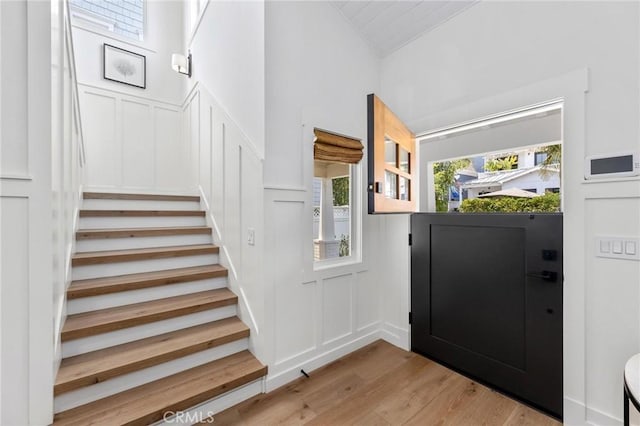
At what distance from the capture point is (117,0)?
3.95 metres

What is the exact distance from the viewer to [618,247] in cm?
154

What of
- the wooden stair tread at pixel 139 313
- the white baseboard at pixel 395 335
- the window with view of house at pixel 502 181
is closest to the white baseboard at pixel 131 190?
the wooden stair tread at pixel 139 313

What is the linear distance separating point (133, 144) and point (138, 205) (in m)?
1.43

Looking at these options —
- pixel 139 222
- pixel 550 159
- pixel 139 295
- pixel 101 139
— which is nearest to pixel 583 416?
pixel 550 159

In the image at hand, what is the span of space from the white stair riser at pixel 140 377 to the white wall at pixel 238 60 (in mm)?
1480

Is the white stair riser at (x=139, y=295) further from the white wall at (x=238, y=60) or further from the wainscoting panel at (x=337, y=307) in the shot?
the white wall at (x=238, y=60)

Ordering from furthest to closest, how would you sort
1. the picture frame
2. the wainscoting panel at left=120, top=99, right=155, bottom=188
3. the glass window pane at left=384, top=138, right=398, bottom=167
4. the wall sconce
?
the wainscoting panel at left=120, top=99, right=155, bottom=188, the picture frame, the wall sconce, the glass window pane at left=384, top=138, right=398, bottom=167

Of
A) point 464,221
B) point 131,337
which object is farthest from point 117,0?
point 464,221

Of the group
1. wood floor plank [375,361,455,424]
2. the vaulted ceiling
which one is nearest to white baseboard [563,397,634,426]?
wood floor plank [375,361,455,424]

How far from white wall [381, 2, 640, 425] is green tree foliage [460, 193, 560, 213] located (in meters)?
0.24

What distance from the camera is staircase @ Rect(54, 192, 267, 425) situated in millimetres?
1592

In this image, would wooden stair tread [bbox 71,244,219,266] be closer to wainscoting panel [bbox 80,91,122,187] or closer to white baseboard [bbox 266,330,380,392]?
white baseboard [bbox 266,330,380,392]

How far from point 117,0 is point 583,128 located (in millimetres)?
5571

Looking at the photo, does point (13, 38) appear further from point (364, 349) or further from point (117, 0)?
point (117, 0)
